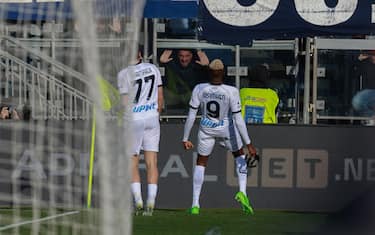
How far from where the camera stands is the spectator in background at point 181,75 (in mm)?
16469

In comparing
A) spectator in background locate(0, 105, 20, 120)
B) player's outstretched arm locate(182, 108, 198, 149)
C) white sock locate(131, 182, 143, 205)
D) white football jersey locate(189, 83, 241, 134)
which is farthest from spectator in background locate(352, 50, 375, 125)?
spectator in background locate(0, 105, 20, 120)

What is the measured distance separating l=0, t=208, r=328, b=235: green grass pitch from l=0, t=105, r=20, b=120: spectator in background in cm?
102

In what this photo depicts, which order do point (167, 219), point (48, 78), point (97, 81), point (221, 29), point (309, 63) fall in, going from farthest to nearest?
point (309, 63) → point (221, 29) → point (167, 219) → point (48, 78) → point (97, 81)

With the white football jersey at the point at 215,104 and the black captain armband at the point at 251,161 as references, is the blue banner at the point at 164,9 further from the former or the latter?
the black captain armband at the point at 251,161

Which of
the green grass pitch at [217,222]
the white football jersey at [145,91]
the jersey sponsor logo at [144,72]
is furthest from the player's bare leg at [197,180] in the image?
the jersey sponsor logo at [144,72]

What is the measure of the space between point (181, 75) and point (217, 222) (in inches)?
195

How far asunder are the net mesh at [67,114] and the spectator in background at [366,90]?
580 cm

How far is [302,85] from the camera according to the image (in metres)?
16.6

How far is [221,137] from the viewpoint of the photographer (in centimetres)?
1304

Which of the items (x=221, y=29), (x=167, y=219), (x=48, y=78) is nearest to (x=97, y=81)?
(x=48, y=78)

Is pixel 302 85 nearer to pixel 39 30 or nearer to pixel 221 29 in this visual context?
pixel 221 29

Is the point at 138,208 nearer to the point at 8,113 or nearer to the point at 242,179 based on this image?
the point at 242,179

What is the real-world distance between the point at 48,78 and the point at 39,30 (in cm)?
52

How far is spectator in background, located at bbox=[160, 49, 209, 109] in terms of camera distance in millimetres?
16469
